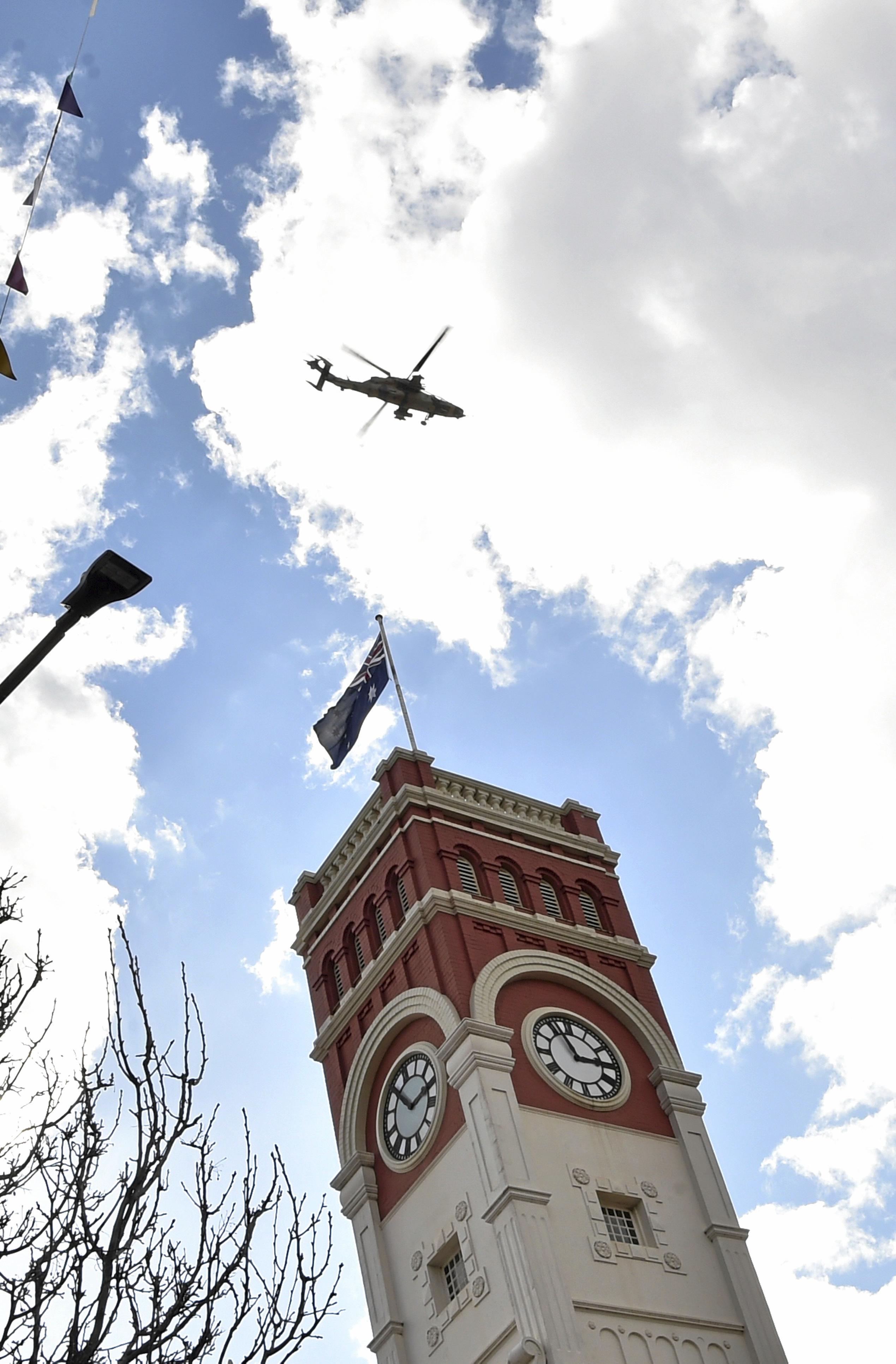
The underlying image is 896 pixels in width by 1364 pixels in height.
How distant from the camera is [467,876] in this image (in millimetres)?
45062

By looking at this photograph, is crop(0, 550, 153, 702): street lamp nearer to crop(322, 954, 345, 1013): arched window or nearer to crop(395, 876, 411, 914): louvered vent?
crop(395, 876, 411, 914): louvered vent

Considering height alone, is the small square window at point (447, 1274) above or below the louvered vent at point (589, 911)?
below

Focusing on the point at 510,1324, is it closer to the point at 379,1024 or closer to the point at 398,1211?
the point at 398,1211

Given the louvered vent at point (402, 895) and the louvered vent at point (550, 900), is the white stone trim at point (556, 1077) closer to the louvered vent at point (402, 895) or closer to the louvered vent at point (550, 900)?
the louvered vent at point (550, 900)

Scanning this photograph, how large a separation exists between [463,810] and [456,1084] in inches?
444

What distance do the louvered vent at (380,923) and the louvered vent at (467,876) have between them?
118 inches

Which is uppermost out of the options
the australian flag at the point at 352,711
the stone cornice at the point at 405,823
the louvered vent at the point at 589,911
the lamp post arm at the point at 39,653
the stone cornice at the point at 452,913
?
the australian flag at the point at 352,711

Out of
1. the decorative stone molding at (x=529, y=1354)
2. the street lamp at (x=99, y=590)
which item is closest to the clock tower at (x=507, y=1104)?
the decorative stone molding at (x=529, y=1354)

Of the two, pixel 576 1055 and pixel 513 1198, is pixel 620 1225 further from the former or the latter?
pixel 576 1055

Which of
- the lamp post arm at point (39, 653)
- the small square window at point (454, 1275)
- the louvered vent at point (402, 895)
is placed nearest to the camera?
the lamp post arm at point (39, 653)

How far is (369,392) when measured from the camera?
5472 centimetres

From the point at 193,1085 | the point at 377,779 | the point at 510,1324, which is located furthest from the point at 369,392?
the point at 193,1085

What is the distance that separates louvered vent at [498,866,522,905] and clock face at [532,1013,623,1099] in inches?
182

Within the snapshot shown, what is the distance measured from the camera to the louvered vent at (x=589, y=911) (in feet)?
151
